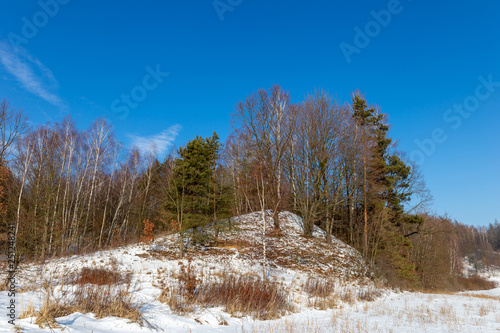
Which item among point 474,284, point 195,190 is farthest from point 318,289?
point 474,284

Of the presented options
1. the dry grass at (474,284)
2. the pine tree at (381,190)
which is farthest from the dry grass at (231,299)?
the dry grass at (474,284)

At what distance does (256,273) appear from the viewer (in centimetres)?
1358

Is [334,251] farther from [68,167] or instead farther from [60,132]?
[60,132]

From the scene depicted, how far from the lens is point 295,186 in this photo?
940 inches

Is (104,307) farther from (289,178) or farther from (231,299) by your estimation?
(289,178)

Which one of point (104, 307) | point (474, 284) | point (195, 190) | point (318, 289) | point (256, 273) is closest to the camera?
point (104, 307)

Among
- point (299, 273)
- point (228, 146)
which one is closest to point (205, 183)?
point (299, 273)

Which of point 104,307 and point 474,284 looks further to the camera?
point 474,284

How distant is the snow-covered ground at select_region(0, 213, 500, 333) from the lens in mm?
6199

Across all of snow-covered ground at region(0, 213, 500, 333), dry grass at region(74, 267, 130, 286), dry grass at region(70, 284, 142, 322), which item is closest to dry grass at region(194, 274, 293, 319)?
snow-covered ground at region(0, 213, 500, 333)

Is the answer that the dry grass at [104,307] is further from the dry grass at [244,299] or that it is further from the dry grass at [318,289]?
the dry grass at [318,289]

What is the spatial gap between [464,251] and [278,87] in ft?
308

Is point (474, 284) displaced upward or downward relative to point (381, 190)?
downward

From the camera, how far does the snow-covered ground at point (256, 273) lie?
620 cm
